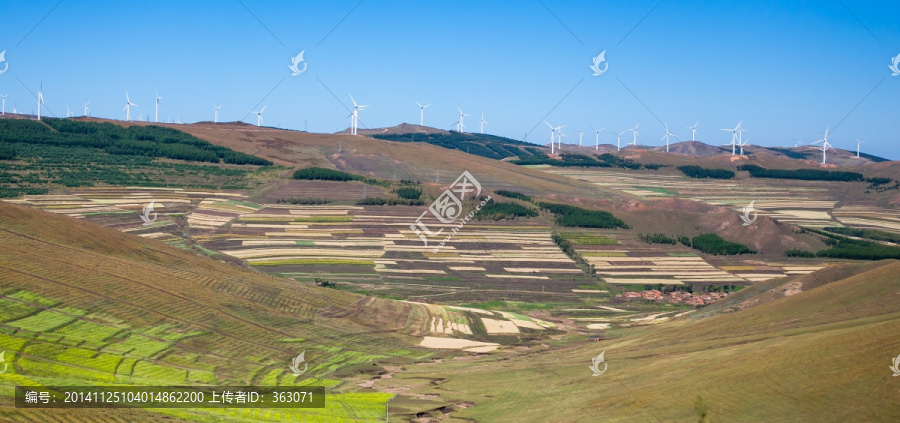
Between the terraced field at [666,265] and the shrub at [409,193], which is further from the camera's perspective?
the shrub at [409,193]

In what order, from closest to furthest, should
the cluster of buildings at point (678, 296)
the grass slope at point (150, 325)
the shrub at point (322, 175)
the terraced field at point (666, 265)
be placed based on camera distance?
1. the grass slope at point (150, 325)
2. the cluster of buildings at point (678, 296)
3. the terraced field at point (666, 265)
4. the shrub at point (322, 175)

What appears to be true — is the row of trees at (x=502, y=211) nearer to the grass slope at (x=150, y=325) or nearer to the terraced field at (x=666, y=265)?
the terraced field at (x=666, y=265)

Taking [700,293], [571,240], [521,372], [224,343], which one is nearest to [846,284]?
[521,372]

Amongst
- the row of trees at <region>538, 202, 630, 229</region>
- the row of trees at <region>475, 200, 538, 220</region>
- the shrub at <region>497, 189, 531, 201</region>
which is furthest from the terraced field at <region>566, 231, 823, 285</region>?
the shrub at <region>497, 189, 531, 201</region>

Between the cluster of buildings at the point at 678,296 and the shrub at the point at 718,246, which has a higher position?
the shrub at the point at 718,246

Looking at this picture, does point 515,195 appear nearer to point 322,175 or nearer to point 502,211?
point 502,211

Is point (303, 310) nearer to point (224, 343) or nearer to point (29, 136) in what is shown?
point (224, 343)

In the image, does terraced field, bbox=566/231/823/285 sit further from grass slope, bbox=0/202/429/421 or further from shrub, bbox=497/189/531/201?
grass slope, bbox=0/202/429/421

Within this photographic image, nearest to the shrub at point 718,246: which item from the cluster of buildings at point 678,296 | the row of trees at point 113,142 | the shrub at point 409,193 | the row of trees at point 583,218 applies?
the row of trees at point 583,218

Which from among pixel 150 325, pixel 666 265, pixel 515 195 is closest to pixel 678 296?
pixel 666 265
